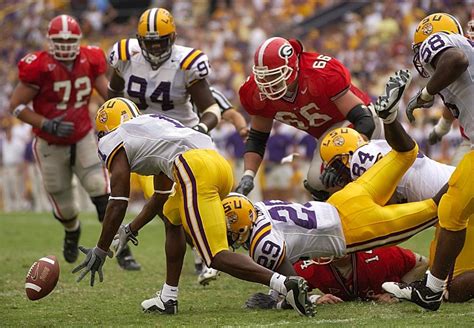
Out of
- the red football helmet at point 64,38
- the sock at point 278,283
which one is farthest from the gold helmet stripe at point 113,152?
the red football helmet at point 64,38

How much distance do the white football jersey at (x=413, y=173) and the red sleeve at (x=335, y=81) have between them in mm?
664

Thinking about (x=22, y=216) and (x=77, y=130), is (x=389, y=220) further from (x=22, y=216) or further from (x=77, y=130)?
(x=22, y=216)

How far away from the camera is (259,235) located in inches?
199

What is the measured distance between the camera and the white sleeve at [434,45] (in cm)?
477

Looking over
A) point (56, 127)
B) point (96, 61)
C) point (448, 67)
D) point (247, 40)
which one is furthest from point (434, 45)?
point (247, 40)

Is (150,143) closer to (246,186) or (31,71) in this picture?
(246,186)

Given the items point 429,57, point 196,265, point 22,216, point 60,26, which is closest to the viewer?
point 429,57

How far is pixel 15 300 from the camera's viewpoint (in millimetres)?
5867

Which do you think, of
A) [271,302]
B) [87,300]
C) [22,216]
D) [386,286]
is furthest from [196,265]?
[22,216]

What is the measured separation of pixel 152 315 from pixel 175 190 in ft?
2.24

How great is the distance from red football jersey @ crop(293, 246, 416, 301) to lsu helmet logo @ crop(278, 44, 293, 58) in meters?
1.27

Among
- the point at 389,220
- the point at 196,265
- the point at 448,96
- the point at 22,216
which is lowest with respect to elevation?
the point at 22,216

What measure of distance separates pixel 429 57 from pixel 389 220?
96cm

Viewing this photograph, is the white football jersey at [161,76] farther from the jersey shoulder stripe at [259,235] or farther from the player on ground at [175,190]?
the jersey shoulder stripe at [259,235]
